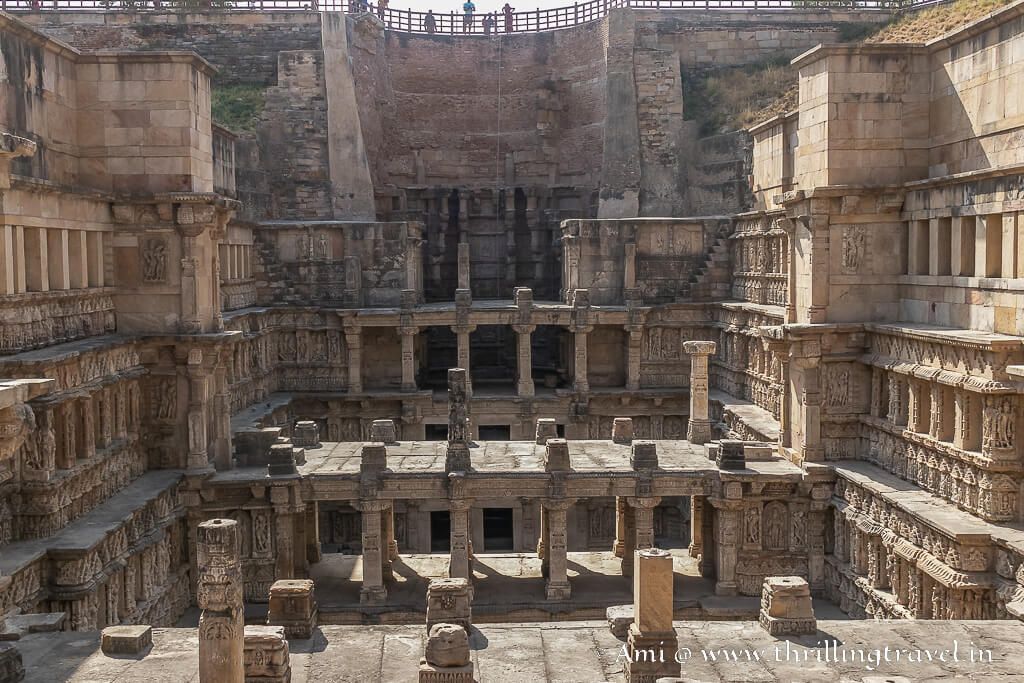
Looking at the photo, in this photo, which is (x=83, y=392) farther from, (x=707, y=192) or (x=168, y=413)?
(x=707, y=192)

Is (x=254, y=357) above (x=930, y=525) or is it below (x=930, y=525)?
above

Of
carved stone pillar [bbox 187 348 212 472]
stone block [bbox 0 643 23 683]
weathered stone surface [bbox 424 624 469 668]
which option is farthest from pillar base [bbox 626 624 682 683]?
carved stone pillar [bbox 187 348 212 472]

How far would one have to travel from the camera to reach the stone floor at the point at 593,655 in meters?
12.1

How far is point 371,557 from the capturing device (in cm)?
2020

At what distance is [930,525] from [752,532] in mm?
5260

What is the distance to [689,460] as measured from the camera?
22.1 meters

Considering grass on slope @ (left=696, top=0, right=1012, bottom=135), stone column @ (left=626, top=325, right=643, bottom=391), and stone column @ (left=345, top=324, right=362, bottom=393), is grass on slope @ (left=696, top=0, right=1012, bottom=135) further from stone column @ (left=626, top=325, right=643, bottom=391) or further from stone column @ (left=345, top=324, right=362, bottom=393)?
stone column @ (left=345, top=324, right=362, bottom=393)

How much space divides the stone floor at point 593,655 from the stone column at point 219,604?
211 centimetres

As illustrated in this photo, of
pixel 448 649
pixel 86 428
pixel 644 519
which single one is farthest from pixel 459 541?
pixel 448 649

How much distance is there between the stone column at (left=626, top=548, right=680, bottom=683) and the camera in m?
12.3

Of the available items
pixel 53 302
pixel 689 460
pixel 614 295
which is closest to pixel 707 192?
pixel 614 295

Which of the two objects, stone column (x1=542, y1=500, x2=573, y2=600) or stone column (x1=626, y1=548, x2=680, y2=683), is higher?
stone column (x1=626, y1=548, x2=680, y2=683)

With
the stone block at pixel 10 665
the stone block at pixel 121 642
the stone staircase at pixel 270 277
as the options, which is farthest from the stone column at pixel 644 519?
the stone staircase at pixel 270 277

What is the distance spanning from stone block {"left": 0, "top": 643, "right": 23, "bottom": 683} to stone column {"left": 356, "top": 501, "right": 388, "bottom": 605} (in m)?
8.97
